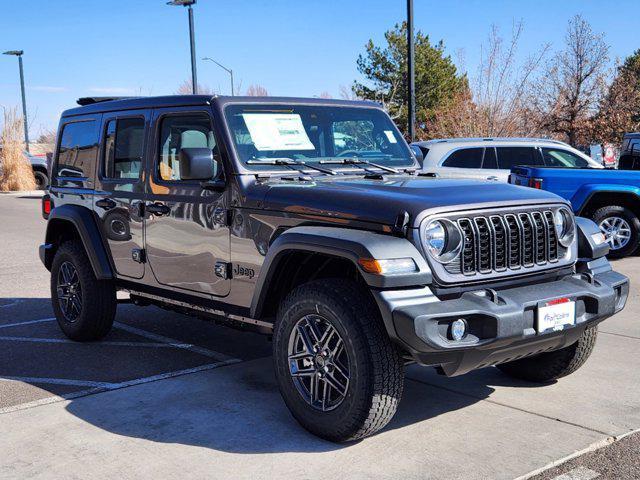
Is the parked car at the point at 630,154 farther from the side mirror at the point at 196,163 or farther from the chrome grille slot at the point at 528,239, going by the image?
the side mirror at the point at 196,163

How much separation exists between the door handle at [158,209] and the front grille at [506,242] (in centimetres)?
220

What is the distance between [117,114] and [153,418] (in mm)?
2514

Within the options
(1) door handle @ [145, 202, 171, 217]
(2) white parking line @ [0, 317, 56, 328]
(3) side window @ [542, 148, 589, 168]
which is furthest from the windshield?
(3) side window @ [542, 148, 589, 168]

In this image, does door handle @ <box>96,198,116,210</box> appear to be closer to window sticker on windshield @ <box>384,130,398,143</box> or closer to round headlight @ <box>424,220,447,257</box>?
window sticker on windshield @ <box>384,130,398,143</box>

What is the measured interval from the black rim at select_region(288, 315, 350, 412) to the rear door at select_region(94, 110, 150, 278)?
1883 mm

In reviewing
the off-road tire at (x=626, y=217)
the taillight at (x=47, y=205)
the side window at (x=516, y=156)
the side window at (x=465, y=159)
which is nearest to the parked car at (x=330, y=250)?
the taillight at (x=47, y=205)

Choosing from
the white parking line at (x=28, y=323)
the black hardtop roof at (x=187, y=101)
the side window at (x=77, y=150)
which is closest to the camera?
the black hardtop roof at (x=187, y=101)

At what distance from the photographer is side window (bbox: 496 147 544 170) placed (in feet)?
42.3

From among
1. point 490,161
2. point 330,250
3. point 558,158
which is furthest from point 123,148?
point 558,158

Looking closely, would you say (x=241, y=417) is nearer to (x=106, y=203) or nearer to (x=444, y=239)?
(x=444, y=239)

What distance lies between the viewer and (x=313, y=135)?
5391mm

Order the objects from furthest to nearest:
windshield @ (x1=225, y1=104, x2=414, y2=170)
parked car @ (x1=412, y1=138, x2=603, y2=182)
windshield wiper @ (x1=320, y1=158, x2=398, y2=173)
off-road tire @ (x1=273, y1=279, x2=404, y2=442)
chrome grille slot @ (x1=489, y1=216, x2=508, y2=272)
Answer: parked car @ (x1=412, y1=138, x2=603, y2=182), windshield wiper @ (x1=320, y1=158, x2=398, y2=173), windshield @ (x1=225, y1=104, x2=414, y2=170), chrome grille slot @ (x1=489, y1=216, x2=508, y2=272), off-road tire @ (x1=273, y1=279, x2=404, y2=442)

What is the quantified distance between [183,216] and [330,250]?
5.13ft

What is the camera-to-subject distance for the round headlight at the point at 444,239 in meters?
4.03
